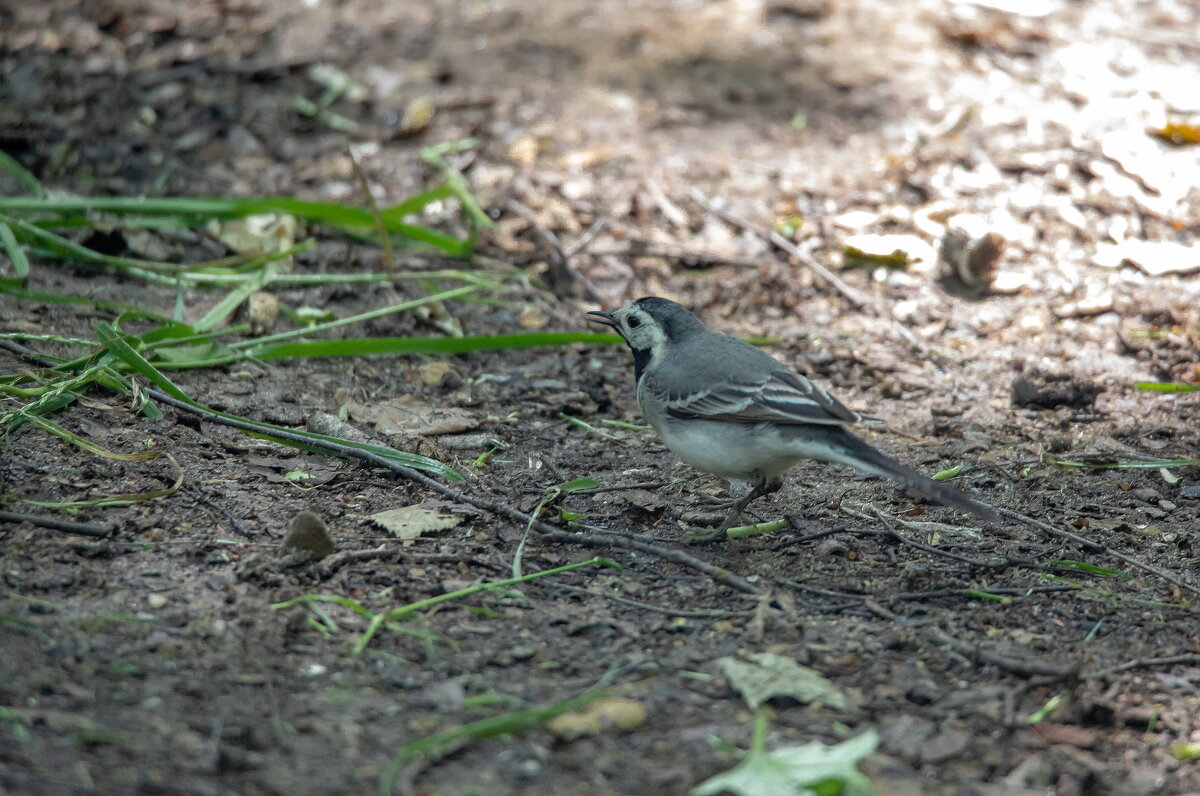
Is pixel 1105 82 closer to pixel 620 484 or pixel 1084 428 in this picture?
pixel 1084 428

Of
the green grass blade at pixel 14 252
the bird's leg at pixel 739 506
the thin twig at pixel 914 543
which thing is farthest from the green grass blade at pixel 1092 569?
the green grass blade at pixel 14 252

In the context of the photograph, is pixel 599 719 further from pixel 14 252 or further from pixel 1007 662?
pixel 14 252

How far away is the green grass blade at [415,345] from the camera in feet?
18.0

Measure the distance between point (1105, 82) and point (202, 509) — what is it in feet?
25.3

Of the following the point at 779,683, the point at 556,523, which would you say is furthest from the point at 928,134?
the point at 779,683

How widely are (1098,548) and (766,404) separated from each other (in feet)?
4.74

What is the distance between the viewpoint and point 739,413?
4664mm

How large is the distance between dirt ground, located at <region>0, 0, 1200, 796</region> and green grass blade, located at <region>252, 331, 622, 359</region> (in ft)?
0.60

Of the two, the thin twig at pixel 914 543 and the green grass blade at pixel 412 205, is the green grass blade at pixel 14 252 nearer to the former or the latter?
the green grass blade at pixel 412 205

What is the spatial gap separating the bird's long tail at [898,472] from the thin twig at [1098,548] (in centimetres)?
51

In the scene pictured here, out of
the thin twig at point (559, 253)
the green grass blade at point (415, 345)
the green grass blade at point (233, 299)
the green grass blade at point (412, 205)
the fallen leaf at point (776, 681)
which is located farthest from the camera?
the thin twig at point (559, 253)

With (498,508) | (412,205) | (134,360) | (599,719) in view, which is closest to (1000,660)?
(599,719)

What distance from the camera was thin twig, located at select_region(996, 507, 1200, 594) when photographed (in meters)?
4.24

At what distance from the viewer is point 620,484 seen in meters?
5.12
